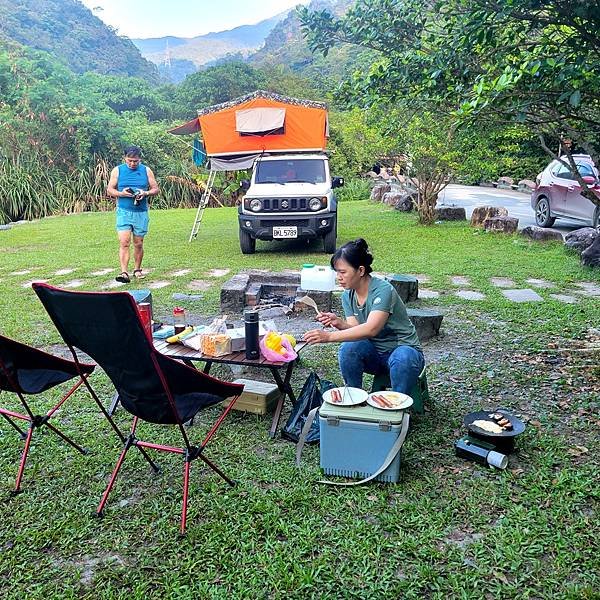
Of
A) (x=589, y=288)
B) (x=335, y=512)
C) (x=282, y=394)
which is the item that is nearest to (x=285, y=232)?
(x=589, y=288)

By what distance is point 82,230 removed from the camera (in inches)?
471

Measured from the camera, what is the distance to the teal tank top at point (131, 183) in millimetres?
6641

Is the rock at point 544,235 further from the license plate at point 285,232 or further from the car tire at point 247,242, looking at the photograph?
the car tire at point 247,242

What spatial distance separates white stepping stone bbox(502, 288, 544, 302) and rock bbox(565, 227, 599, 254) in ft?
8.16

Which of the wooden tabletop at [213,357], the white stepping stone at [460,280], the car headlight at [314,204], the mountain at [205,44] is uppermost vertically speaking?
the mountain at [205,44]

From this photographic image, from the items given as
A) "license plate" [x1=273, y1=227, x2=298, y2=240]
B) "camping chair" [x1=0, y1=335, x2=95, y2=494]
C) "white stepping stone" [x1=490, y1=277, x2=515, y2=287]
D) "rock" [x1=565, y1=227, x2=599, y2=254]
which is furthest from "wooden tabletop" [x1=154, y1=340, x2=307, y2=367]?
"rock" [x1=565, y1=227, x2=599, y2=254]

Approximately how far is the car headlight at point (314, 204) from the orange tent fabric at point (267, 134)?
1.96 meters

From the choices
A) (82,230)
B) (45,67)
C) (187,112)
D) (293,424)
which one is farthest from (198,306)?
(187,112)

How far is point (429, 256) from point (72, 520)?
6.79m

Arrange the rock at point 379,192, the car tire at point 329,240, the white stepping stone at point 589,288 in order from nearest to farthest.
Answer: the white stepping stone at point 589,288
the car tire at point 329,240
the rock at point 379,192

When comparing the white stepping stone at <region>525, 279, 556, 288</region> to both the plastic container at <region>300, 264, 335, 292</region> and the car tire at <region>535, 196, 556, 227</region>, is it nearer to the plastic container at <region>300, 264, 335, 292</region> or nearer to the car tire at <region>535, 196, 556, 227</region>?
the plastic container at <region>300, 264, 335, 292</region>

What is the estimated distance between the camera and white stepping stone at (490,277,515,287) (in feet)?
21.7

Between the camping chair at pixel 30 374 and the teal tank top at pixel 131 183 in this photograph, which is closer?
the camping chair at pixel 30 374

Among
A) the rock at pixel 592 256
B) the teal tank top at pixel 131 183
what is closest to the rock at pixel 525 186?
the rock at pixel 592 256
